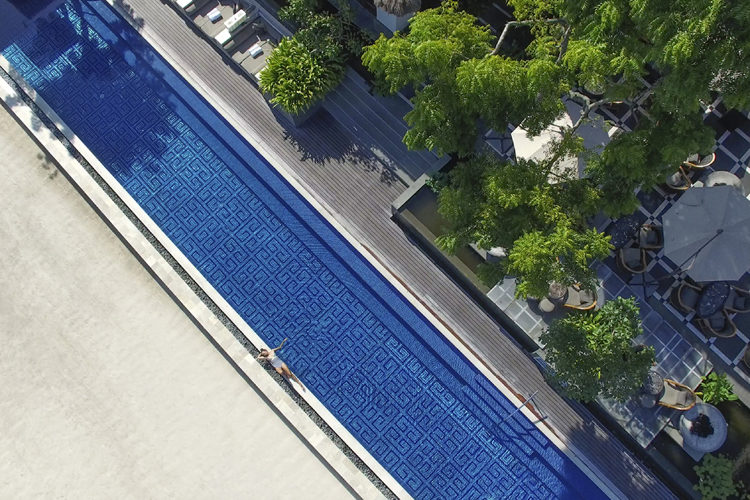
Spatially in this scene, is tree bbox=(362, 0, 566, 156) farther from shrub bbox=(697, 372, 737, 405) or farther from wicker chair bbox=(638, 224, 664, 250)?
shrub bbox=(697, 372, 737, 405)

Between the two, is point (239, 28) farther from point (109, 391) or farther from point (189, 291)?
point (109, 391)

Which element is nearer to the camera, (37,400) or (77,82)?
(37,400)

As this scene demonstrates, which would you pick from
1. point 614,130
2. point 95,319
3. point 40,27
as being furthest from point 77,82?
point 614,130

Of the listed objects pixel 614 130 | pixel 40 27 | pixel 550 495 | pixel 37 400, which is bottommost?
pixel 550 495

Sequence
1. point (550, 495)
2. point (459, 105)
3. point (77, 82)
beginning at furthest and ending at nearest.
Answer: point (77, 82) < point (550, 495) < point (459, 105)

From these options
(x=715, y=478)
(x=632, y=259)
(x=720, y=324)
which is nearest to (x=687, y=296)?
(x=720, y=324)

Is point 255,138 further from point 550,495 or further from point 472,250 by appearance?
point 550,495
